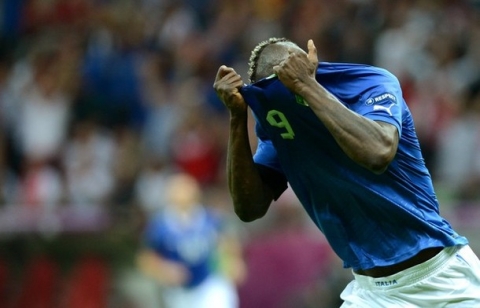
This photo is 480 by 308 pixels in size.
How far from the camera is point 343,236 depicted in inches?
197

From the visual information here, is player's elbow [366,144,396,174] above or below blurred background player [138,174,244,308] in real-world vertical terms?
below

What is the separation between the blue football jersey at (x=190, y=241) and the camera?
37.4ft

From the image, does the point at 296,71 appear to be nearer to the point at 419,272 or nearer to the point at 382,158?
the point at 382,158

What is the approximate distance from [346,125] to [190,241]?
283 inches

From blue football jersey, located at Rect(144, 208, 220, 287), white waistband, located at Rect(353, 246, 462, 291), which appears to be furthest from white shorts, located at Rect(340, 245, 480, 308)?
blue football jersey, located at Rect(144, 208, 220, 287)

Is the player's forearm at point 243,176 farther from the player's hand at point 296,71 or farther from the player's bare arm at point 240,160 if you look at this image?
the player's hand at point 296,71

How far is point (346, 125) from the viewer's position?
14.8 ft

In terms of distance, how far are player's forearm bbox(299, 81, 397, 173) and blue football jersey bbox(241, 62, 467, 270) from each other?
9.8 inches

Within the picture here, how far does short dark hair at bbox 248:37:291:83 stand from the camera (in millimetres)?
4926

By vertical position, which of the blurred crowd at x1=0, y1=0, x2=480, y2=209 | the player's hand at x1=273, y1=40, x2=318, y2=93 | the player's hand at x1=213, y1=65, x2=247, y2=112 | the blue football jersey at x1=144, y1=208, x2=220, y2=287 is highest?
the blurred crowd at x1=0, y1=0, x2=480, y2=209

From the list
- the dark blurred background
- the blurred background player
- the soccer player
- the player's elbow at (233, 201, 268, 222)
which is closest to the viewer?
the soccer player

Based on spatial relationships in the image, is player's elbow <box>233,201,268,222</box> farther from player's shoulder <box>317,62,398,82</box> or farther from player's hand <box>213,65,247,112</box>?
player's shoulder <box>317,62,398,82</box>

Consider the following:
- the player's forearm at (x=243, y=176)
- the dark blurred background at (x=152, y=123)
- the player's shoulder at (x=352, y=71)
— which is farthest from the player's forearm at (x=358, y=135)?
the dark blurred background at (x=152, y=123)

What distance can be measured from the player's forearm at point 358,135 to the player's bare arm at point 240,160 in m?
0.57
